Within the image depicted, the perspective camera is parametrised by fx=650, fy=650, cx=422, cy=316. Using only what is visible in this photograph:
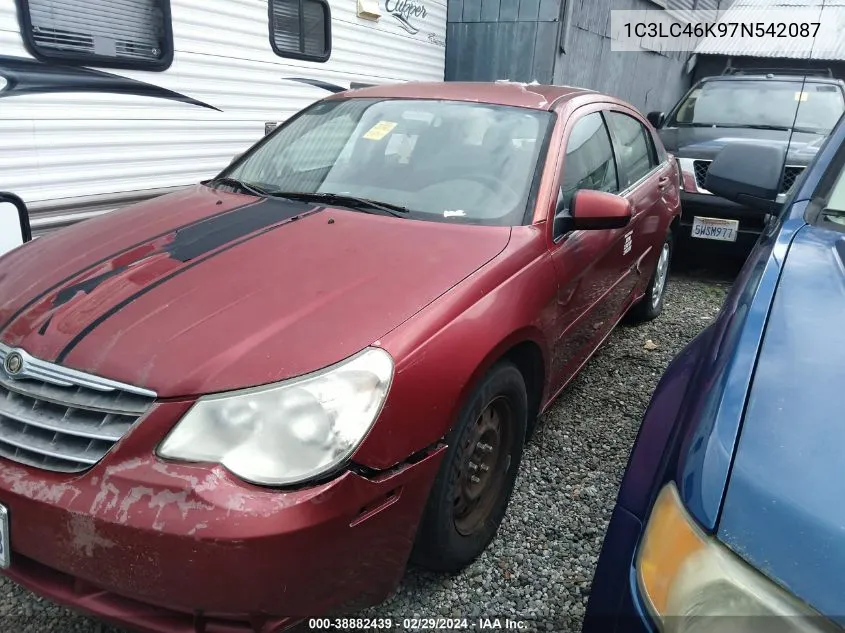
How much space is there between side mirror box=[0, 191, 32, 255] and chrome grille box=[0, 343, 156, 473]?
6.59 feet

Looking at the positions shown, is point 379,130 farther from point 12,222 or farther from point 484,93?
point 12,222

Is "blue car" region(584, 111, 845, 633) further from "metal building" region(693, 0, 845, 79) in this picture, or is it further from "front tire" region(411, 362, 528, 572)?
"metal building" region(693, 0, 845, 79)

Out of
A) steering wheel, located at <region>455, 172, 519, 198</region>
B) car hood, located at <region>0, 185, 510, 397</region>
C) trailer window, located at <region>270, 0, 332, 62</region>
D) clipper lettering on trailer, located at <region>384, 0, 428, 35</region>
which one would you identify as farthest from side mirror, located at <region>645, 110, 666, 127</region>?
car hood, located at <region>0, 185, 510, 397</region>

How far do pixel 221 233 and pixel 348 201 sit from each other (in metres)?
0.51

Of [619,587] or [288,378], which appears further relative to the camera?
[288,378]

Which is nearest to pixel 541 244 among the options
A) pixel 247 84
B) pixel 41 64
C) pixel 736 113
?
pixel 41 64

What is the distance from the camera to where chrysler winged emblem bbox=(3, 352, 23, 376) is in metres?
1.65

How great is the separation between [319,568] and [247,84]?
4263mm

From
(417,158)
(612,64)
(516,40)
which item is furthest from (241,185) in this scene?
(612,64)

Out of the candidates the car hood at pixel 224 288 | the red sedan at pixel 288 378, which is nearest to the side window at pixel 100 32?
the red sedan at pixel 288 378

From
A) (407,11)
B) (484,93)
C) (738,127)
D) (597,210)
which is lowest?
(738,127)

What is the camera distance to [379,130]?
2.85 m

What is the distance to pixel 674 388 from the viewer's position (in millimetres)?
1583

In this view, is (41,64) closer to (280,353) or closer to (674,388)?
(280,353)
